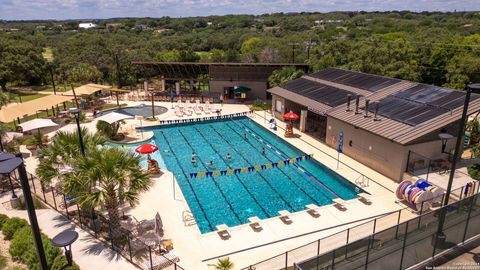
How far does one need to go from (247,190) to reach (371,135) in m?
9.53

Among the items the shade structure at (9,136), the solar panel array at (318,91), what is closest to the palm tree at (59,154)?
the shade structure at (9,136)

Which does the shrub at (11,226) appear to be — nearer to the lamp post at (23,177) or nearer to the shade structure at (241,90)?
the lamp post at (23,177)

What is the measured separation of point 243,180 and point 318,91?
14185mm

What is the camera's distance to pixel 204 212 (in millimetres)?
18750

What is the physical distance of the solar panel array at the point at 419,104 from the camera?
867 inches

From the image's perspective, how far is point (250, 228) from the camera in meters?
16.2

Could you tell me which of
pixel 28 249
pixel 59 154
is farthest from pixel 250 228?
pixel 59 154

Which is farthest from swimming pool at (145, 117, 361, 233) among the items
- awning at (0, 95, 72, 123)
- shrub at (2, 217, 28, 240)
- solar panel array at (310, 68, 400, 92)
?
awning at (0, 95, 72, 123)

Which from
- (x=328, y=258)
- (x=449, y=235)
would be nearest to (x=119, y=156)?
(x=328, y=258)

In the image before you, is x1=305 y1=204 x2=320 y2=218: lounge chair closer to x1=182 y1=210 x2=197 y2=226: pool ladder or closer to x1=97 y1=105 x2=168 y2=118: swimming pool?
x1=182 y1=210 x2=197 y2=226: pool ladder

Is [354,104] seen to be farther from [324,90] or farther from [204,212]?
[204,212]

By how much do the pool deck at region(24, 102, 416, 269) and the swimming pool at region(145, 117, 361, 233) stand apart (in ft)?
4.07

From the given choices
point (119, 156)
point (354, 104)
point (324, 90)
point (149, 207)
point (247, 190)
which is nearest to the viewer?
point (119, 156)

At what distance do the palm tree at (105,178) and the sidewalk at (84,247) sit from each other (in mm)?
2030
